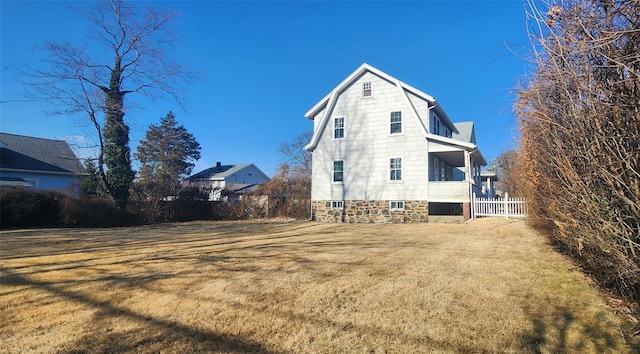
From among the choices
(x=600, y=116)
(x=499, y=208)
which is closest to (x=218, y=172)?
(x=499, y=208)

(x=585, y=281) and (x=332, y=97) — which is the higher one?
(x=332, y=97)

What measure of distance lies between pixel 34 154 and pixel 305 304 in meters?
30.1

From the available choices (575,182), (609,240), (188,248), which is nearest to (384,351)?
(609,240)

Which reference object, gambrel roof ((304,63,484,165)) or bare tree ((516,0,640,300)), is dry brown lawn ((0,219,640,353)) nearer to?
bare tree ((516,0,640,300))

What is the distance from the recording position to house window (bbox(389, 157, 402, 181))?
18.0 metres

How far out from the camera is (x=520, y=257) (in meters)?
7.19

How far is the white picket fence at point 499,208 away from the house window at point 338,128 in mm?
7571

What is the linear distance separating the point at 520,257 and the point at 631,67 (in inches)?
190

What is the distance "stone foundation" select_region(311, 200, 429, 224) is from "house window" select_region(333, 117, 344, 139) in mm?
3613

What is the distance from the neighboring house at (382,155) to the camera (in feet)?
56.7

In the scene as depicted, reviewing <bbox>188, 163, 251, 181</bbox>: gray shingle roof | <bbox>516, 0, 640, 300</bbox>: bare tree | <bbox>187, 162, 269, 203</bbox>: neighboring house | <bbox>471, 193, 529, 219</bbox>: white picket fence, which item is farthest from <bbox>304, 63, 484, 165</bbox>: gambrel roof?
<bbox>188, 163, 251, 181</bbox>: gray shingle roof

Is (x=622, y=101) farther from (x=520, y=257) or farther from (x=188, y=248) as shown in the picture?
(x=188, y=248)

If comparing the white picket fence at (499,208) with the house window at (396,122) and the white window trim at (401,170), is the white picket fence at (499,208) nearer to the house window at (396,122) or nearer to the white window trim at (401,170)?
the white window trim at (401,170)

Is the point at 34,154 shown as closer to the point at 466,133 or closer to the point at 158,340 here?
the point at 158,340
